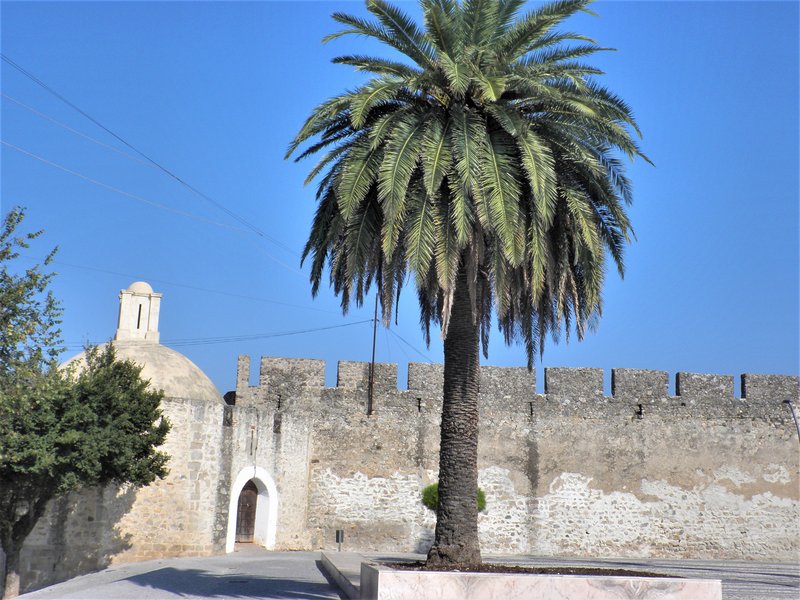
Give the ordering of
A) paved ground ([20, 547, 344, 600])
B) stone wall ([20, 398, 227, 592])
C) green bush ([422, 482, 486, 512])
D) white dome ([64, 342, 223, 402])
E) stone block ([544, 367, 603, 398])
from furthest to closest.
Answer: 1. stone block ([544, 367, 603, 398])
2. green bush ([422, 482, 486, 512])
3. white dome ([64, 342, 223, 402])
4. stone wall ([20, 398, 227, 592])
5. paved ground ([20, 547, 344, 600])

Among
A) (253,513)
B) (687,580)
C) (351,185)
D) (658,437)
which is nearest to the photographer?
(687,580)

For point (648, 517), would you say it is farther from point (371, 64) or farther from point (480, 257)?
point (371, 64)

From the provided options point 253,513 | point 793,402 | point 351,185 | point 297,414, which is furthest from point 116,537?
point 793,402

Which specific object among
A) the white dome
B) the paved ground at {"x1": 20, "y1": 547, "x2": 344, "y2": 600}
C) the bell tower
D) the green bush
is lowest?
the paved ground at {"x1": 20, "y1": 547, "x2": 344, "y2": 600}

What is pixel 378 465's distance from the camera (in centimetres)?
2347

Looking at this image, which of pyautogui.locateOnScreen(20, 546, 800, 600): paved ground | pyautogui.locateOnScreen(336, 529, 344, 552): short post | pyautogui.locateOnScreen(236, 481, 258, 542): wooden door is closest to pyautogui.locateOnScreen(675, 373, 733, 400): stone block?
pyautogui.locateOnScreen(20, 546, 800, 600): paved ground

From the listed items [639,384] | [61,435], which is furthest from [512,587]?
[639,384]

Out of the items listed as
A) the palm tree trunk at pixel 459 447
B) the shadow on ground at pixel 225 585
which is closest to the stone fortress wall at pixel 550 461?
the shadow on ground at pixel 225 585

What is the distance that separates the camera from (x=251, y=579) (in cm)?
1534

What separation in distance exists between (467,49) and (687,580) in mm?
7438

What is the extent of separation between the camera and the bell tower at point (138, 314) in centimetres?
2278

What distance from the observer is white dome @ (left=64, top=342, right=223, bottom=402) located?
21.2 meters

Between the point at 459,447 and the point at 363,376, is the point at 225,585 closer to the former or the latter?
the point at 459,447

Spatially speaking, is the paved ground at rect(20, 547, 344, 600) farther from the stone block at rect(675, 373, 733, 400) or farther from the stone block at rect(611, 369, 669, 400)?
the stone block at rect(675, 373, 733, 400)
